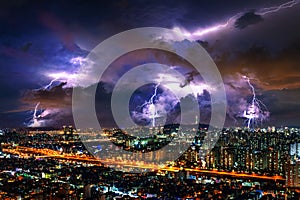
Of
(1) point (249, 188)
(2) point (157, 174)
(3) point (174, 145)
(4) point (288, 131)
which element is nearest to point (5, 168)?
(2) point (157, 174)

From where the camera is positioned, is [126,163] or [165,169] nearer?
[165,169]

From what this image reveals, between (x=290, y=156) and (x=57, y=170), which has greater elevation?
(x=290, y=156)

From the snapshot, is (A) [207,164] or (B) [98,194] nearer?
(B) [98,194]

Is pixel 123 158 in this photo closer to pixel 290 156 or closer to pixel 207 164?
pixel 207 164

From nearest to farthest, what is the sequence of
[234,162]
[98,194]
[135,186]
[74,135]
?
[98,194]
[135,186]
[234,162]
[74,135]

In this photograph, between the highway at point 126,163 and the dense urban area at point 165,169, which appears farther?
the highway at point 126,163

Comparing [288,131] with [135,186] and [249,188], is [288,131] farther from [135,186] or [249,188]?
[135,186]

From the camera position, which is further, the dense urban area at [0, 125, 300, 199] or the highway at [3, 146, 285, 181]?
the highway at [3, 146, 285, 181]

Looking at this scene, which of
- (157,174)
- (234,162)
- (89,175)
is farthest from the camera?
(234,162)

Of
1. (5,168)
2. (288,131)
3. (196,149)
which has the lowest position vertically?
(5,168)
